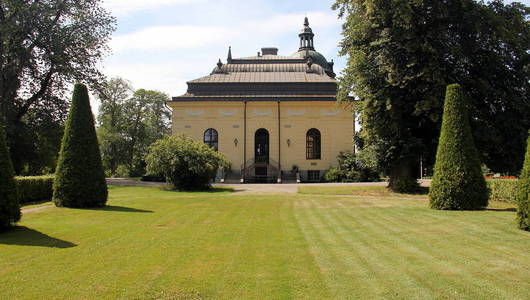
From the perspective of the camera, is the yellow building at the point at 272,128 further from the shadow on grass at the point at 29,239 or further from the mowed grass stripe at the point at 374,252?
the shadow on grass at the point at 29,239

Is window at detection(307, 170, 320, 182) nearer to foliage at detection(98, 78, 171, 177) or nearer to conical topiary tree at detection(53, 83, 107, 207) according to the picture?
foliage at detection(98, 78, 171, 177)

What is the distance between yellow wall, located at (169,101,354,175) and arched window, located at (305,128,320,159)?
420mm

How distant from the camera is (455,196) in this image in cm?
1341

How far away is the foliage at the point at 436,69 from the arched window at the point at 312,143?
16.5 meters

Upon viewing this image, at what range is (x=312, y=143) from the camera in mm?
38562

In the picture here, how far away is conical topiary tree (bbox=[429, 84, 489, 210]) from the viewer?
44.0 feet

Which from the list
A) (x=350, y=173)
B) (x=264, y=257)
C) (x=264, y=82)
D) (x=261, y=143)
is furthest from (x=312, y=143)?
(x=264, y=257)

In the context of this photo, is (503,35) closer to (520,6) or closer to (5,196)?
(520,6)

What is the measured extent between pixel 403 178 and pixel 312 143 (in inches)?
641

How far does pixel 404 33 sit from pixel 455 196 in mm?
9070

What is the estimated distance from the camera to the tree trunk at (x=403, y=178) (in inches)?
883

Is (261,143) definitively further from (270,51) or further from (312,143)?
(270,51)

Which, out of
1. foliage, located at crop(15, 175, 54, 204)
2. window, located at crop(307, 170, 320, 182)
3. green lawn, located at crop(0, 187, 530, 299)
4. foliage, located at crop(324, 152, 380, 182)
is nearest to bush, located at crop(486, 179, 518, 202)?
green lawn, located at crop(0, 187, 530, 299)

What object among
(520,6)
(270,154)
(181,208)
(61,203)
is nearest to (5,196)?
(61,203)
